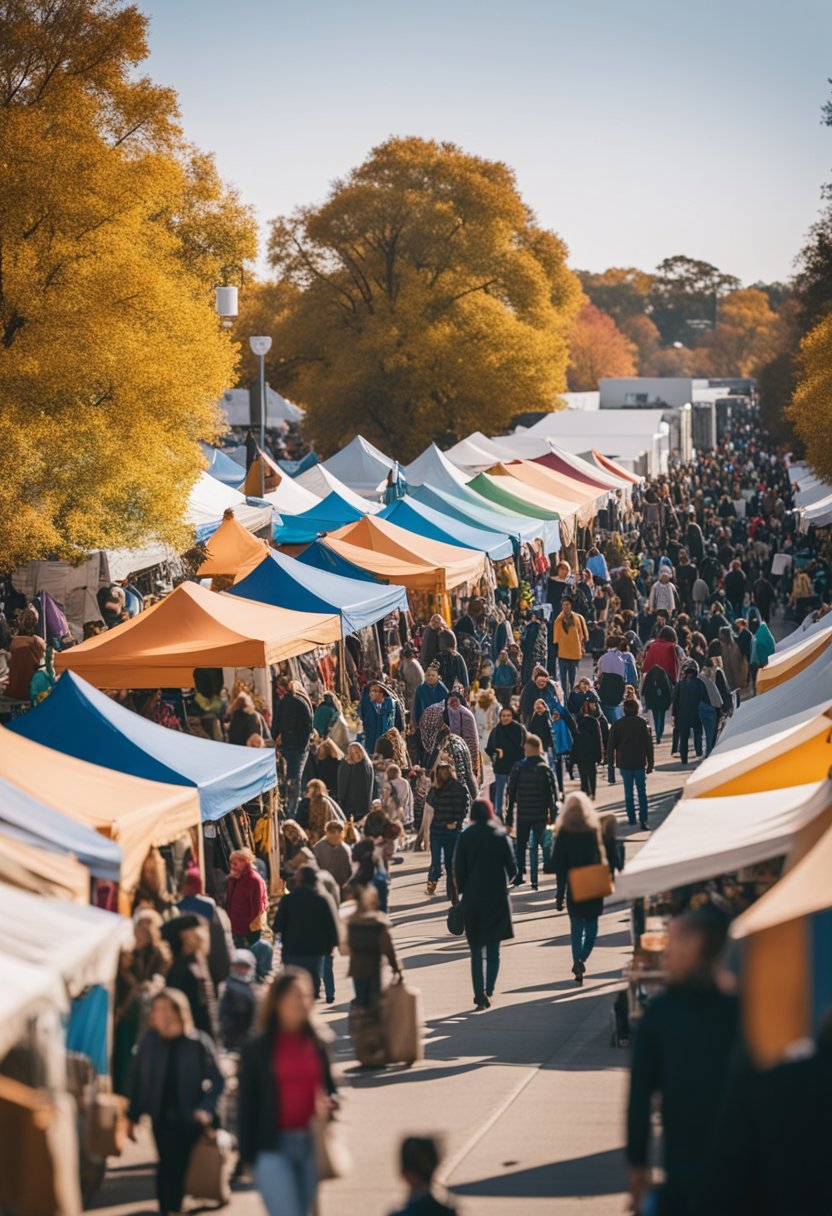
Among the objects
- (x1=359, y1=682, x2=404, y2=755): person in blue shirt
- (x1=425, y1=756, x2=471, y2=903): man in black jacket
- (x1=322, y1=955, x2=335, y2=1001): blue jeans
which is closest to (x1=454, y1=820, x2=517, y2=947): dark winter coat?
(x1=322, y1=955, x2=335, y2=1001): blue jeans

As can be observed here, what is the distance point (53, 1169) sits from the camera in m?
6.01

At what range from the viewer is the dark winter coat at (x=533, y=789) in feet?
45.3

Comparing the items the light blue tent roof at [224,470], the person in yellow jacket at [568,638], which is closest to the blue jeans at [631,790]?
the person in yellow jacket at [568,638]

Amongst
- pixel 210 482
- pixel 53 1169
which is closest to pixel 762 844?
pixel 53 1169

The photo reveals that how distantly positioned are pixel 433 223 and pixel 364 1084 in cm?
4795

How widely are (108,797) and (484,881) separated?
2.41m

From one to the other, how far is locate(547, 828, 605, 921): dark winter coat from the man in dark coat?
440 mm

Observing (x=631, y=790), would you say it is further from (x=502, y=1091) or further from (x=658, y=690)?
(x=502, y=1091)

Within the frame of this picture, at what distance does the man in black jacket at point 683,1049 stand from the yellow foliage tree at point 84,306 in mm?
15833

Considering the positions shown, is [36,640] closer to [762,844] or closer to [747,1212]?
[762,844]

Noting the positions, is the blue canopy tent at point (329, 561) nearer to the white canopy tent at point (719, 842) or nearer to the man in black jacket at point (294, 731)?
the man in black jacket at point (294, 731)

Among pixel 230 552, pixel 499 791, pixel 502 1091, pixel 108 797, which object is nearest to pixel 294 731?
pixel 499 791

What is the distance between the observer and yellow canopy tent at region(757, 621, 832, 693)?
15.7 metres

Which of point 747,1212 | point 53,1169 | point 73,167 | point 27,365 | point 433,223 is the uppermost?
point 433,223
